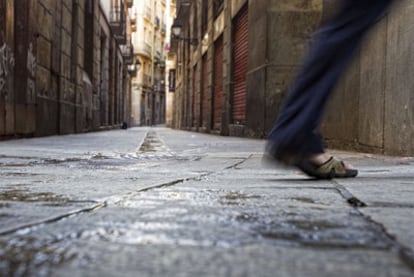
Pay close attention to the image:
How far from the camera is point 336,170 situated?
7.96 feet

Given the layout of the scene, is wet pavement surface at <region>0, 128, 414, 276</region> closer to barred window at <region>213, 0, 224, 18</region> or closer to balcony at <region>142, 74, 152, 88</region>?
barred window at <region>213, 0, 224, 18</region>

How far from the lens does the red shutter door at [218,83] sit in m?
14.4

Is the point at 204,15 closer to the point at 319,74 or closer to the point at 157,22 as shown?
the point at 319,74

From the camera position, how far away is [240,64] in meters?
11.5

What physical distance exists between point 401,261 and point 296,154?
50.2 inches

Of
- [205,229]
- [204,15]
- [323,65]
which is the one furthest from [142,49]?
[205,229]

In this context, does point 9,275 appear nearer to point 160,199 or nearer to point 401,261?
point 401,261

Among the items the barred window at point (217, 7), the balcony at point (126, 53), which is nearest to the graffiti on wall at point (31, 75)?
the barred window at point (217, 7)

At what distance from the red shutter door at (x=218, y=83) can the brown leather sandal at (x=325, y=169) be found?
468 inches

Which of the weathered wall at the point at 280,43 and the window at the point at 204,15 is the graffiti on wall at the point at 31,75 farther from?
the window at the point at 204,15

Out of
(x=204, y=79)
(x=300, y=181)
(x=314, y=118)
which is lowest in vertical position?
(x=300, y=181)

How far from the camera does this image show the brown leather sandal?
91.4 inches

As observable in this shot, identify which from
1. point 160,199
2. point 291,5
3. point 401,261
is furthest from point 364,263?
point 291,5

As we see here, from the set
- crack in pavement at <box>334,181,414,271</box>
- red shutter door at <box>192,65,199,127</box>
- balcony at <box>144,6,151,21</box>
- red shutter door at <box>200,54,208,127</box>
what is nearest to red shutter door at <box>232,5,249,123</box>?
red shutter door at <box>200,54,208,127</box>
